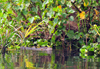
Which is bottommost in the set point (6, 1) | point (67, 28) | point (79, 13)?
point (67, 28)

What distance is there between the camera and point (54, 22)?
3.57m

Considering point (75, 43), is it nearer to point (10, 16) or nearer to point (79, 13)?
point (79, 13)

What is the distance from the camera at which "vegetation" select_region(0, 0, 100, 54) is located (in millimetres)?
3637

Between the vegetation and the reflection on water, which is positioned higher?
the vegetation

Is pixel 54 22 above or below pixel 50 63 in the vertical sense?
above

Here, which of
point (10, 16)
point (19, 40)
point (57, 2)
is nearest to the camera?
point (57, 2)

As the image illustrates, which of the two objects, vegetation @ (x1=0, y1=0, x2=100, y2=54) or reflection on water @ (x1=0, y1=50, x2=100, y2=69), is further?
vegetation @ (x1=0, y1=0, x2=100, y2=54)

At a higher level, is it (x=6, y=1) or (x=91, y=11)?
(x=6, y=1)

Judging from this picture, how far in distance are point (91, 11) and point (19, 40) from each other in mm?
1591

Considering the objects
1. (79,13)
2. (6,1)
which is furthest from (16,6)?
(79,13)

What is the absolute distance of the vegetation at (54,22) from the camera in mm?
3637

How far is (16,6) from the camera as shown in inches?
171

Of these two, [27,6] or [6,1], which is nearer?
[27,6]

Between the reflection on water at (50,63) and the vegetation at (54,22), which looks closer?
the reflection on water at (50,63)
